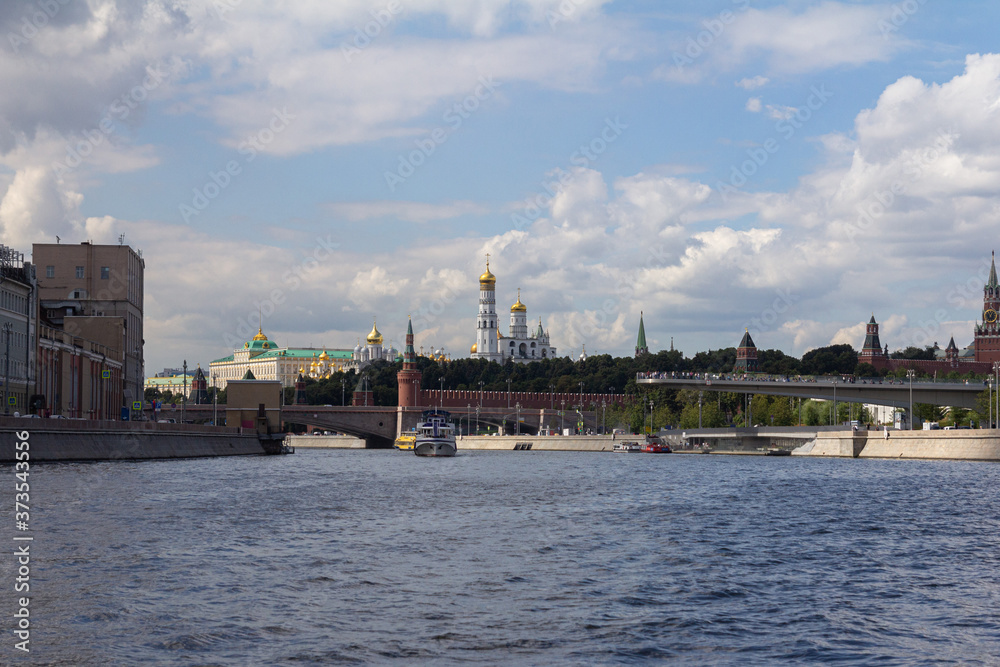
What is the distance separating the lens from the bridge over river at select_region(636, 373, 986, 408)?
3617 inches

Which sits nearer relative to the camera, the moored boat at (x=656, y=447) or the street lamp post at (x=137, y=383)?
the street lamp post at (x=137, y=383)

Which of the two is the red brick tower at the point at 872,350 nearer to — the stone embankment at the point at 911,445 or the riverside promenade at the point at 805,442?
the riverside promenade at the point at 805,442

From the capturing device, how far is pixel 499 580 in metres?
19.8

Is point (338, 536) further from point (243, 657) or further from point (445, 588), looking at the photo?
point (243, 657)

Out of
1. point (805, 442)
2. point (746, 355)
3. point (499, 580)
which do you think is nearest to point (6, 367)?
point (499, 580)

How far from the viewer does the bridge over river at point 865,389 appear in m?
91.9

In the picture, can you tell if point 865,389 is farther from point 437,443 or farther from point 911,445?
point 437,443

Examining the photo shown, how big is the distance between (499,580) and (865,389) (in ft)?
268

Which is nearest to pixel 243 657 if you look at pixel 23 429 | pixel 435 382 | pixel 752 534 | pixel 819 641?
pixel 819 641

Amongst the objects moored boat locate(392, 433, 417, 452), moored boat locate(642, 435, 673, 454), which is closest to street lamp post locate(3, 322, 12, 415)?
moored boat locate(642, 435, 673, 454)

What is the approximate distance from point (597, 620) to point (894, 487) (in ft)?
108

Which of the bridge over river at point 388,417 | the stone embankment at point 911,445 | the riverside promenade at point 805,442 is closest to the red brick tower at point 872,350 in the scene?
the bridge over river at point 388,417

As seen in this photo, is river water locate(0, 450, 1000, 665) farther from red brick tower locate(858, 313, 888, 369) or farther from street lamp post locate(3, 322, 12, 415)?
red brick tower locate(858, 313, 888, 369)

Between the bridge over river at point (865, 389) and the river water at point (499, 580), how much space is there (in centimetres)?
5682
